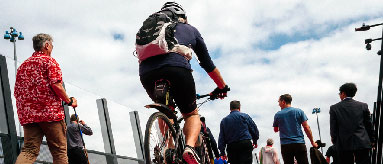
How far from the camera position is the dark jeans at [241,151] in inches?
328

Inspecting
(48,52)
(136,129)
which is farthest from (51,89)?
(136,129)

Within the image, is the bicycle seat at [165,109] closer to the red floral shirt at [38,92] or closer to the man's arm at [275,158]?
the red floral shirt at [38,92]

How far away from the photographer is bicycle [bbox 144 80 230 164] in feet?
11.4

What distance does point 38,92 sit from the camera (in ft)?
17.4

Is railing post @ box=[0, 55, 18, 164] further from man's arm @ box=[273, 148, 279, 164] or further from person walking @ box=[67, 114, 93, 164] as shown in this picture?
man's arm @ box=[273, 148, 279, 164]

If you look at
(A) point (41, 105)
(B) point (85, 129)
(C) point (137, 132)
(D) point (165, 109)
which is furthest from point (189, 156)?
(C) point (137, 132)

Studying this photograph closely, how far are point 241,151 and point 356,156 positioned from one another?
2345 mm

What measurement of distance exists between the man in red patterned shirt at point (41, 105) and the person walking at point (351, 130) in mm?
3828

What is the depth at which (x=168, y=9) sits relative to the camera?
164 inches

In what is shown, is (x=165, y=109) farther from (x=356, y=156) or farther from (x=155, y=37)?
(x=356, y=156)

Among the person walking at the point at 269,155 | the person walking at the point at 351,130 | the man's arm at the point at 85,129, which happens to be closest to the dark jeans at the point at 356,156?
the person walking at the point at 351,130

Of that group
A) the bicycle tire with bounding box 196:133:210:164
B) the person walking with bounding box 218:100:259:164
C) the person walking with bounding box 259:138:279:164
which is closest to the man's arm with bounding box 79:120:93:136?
the person walking with bounding box 218:100:259:164

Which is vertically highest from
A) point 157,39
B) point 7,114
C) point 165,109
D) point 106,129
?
point 157,39

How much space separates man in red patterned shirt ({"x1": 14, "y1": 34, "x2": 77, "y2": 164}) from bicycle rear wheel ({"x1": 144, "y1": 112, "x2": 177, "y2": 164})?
1.88 metres
